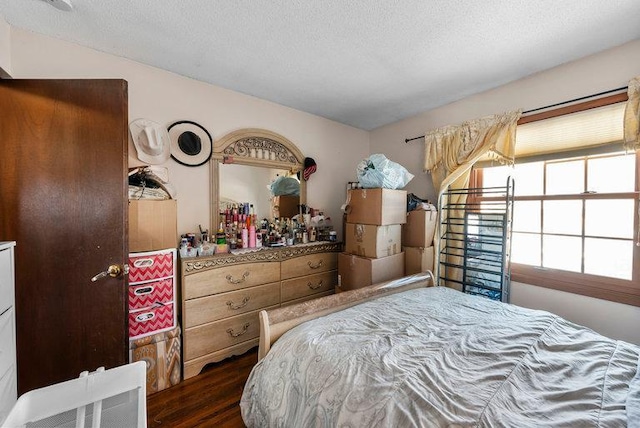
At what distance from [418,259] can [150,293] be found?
232 cm

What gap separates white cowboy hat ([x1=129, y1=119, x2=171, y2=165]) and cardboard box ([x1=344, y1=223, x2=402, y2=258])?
1.81 meters

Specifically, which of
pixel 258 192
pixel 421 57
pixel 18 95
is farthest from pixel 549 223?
pixel 18 95

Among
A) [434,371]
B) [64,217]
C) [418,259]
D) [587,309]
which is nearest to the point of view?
[434,371]

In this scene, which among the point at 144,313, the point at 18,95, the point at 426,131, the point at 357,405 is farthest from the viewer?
the point at 426,131

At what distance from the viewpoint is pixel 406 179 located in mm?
2654

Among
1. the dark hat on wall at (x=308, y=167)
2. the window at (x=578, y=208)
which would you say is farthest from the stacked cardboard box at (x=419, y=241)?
the dark hat on wall at (x=308, y=167)

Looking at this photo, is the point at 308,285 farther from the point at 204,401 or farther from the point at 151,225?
the point at 151,225

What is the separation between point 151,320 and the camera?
1827 millimetres

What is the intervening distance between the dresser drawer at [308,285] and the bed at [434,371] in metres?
0.94

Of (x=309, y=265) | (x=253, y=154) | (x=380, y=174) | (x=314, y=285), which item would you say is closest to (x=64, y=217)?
(x=253, y=154)

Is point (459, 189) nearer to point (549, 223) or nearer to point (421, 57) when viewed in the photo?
point (549, 223)

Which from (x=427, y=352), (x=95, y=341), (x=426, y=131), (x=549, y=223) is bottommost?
(x=95, y=341)

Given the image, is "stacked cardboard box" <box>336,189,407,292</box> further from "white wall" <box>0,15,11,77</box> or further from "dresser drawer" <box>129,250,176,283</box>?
"white wall" <box>0,15,11,77</box>

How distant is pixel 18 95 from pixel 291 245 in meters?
2.05
